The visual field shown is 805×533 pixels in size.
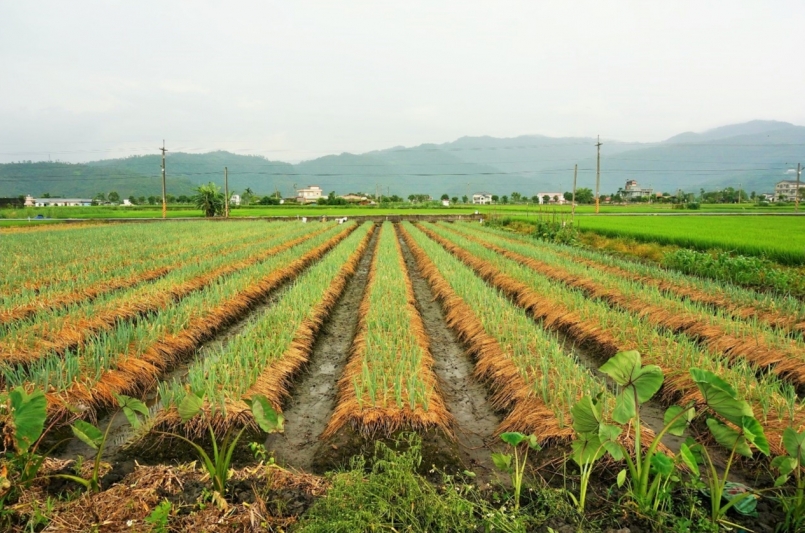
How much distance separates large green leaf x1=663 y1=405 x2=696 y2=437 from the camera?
2.43 metres

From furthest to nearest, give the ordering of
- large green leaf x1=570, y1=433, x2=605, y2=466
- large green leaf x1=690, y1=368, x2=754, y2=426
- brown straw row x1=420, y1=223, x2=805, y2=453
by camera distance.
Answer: brown straw row x1=420, y1=223, x2=805, y2=453
large green leaf x1=570, y1=433, x2=605, y2=466
large green leaf x1=690, y1=368, x2=754, y2=426

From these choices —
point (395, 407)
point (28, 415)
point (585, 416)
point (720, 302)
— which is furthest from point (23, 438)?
point (720, 302)

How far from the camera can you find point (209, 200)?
130ft

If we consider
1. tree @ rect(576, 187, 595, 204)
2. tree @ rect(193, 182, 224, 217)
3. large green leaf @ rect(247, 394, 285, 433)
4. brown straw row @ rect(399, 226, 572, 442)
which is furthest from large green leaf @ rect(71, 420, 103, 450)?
tree @ rect(576, 187, 595, 204)

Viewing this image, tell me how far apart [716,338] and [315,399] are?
4.79 metres

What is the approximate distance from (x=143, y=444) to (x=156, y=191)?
6137 inches

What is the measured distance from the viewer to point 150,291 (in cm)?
773

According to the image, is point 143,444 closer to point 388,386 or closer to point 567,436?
point 388,386

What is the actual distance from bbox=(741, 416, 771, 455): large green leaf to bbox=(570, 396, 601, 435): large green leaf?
26.0 inches

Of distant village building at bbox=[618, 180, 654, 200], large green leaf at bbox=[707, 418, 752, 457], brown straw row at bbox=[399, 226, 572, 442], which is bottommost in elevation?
brown straw row at bbox=[399, 226, 572, 442]

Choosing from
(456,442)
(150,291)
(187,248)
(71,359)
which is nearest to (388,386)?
(456,442)

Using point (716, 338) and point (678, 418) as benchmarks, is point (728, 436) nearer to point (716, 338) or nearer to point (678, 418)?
point (678, 418)

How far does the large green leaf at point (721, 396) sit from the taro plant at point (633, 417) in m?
0.15

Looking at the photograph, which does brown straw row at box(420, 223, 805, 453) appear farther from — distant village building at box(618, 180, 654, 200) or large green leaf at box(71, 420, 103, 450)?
distant village building at box(618, 180, 654, 200)
